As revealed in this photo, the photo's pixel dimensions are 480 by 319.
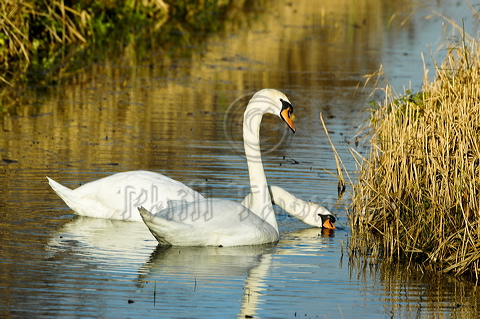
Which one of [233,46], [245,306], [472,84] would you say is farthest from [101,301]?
[233,46]

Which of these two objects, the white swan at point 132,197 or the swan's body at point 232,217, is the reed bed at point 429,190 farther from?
the swan's body at point 232,217

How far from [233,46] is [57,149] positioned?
40.4ft

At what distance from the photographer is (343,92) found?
1795 centimetres

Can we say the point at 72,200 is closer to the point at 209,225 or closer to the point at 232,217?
the point at 209,225

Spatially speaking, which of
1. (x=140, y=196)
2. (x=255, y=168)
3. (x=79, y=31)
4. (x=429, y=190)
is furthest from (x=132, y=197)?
(x=79, y=31)

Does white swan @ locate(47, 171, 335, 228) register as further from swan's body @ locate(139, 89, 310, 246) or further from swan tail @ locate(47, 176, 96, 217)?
swan's body @ locate(139, 89, 310, 246)

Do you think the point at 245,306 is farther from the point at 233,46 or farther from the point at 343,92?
the point at 233,46

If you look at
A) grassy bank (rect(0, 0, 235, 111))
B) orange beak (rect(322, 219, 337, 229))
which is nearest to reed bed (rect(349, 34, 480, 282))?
orange beak (rect(322, 219, 337, 229))

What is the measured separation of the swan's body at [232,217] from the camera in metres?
8.09

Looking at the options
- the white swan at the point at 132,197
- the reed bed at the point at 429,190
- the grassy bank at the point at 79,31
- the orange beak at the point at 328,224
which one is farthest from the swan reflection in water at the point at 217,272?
the grassy bank at the point at 79,31

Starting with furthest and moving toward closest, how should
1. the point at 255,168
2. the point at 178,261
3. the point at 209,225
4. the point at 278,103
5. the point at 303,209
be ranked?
the point at 303,209 < the point at 255,168 < the point at 278,103 < the point at 209,225 < the point at 178,261

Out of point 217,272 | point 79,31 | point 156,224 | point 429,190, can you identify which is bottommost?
point 217,272

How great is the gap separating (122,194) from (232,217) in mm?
1554

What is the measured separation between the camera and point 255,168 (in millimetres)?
8992
